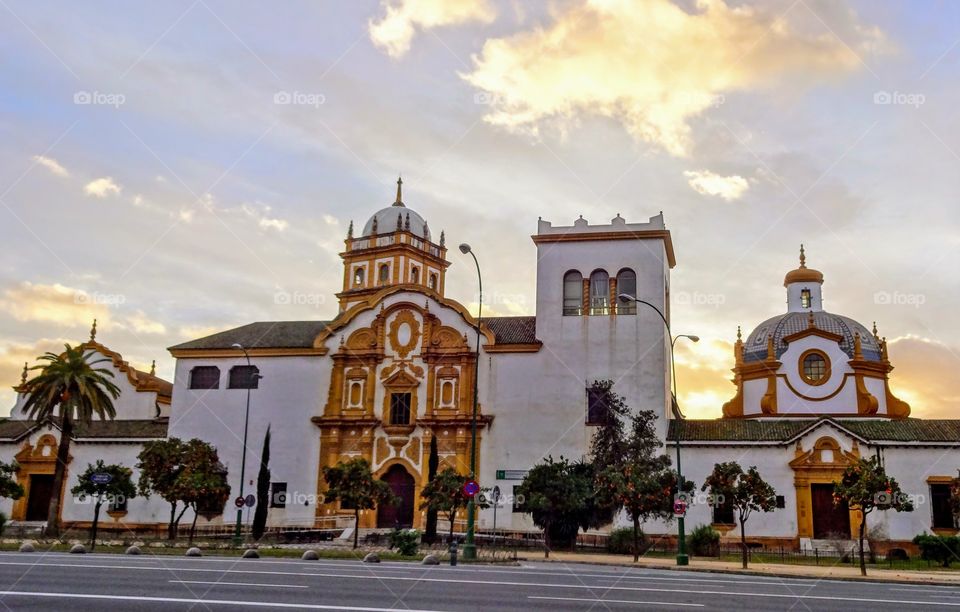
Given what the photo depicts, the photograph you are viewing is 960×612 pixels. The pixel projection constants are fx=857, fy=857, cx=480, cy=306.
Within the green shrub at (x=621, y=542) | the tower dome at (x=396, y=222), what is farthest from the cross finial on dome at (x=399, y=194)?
the green shrub at (x=621, y=542)

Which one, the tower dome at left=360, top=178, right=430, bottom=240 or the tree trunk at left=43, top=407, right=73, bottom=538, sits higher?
the tower dome at left=360, top=178, right=430, bottom=240

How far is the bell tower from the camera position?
2687 inches

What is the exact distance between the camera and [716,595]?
17375 millimetres

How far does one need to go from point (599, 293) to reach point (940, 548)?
20.4m

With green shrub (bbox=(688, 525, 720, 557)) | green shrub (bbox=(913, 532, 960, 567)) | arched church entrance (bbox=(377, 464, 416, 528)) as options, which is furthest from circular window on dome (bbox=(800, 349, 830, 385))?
arched church entrance (bbox=(377, 464, 416, 528))

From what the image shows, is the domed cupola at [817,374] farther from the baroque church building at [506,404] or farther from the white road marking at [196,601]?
the white road marking at [196,601]

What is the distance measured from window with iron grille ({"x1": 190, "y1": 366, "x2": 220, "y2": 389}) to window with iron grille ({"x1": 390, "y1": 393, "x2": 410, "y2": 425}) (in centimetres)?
Result: 1057

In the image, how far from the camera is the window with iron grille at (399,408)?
156 feet

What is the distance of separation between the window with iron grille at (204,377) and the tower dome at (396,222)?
77.3ft

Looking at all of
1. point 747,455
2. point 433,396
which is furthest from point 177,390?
point 747,455

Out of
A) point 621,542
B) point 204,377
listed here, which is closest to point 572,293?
point 621,542

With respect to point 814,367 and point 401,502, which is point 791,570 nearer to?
point 401,502

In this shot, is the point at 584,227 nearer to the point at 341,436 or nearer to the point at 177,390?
the point at 341,436

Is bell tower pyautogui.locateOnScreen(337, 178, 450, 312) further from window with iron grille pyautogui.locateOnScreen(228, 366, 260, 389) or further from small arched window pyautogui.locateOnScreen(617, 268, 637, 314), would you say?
small arched window pyautogui.locateOnScreen(617, 268, 637, 314)
